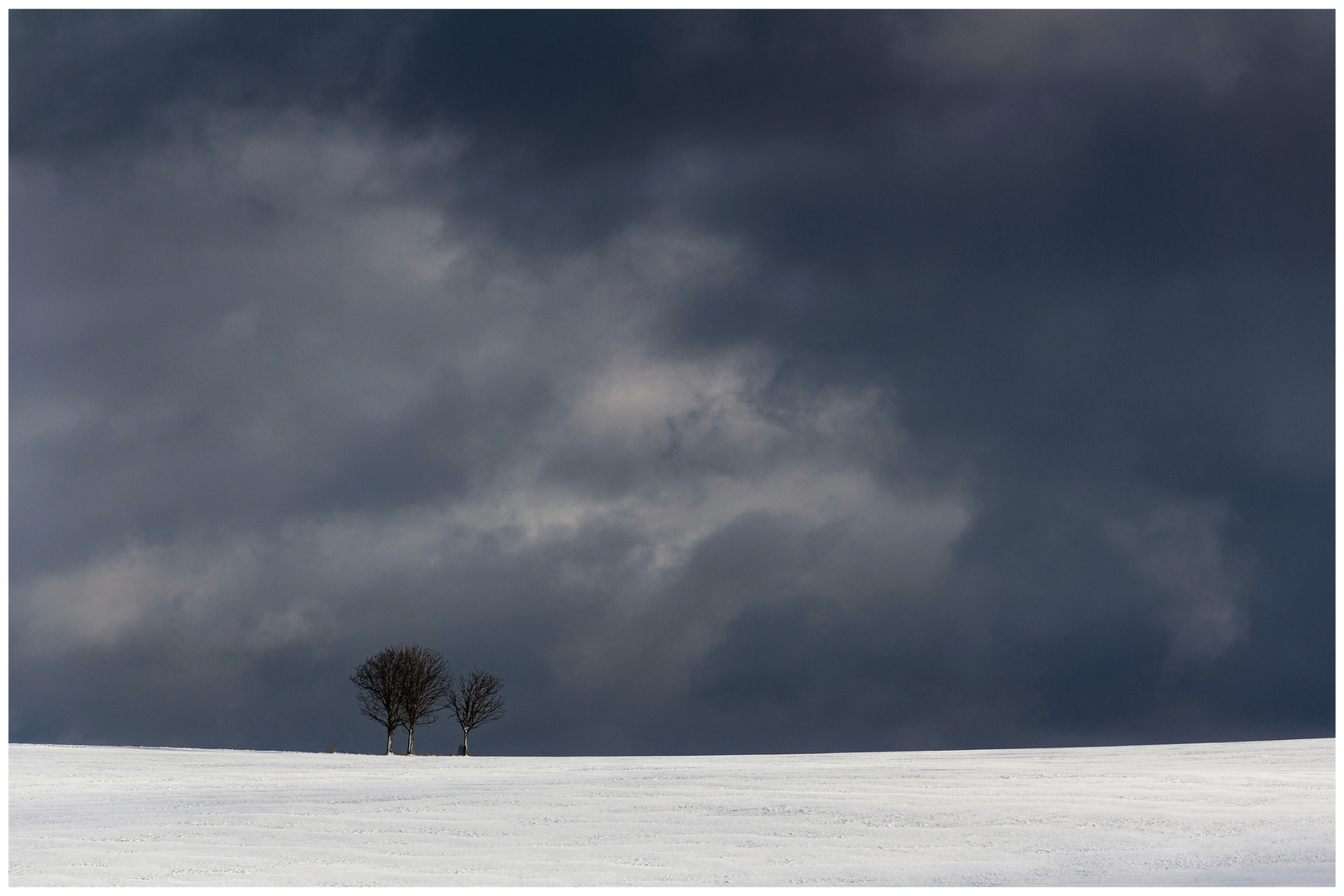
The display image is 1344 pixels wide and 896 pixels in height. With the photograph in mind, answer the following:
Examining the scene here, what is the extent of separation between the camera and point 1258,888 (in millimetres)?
11344

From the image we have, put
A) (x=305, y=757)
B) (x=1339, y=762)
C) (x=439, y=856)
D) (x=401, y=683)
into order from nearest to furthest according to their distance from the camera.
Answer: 1. (x=439, y=856)
2. (x=1339, y=762)
3. (x=305, y=757)
4. (x=401, y=683)

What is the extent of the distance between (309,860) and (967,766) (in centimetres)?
1704

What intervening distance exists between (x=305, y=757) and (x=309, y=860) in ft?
77.9

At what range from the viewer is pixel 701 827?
15.1 meters

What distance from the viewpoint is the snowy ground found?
1257cm

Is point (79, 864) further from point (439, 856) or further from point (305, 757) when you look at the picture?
point (305, 757)

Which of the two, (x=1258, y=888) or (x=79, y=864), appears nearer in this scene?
(x=1258, y=888)

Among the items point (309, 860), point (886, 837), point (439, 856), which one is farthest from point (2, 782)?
point (886, 837)

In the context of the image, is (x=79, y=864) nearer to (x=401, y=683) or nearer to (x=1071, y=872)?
(x=1071, y=872)

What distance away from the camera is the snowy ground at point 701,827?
41.2 feet

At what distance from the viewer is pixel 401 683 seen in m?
53.4

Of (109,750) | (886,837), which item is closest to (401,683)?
(109,750)

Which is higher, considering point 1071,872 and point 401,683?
point 401,683

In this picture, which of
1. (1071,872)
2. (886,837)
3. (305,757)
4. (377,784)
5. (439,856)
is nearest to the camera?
(1071,872)
